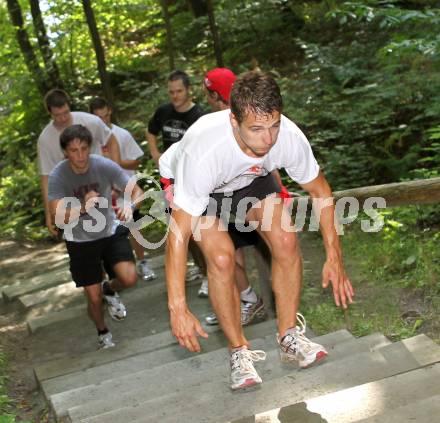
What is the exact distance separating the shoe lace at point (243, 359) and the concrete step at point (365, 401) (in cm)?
64

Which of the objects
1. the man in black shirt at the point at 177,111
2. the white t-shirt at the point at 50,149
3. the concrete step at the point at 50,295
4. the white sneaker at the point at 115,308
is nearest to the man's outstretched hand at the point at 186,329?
the white sneaker at the point at 115,308

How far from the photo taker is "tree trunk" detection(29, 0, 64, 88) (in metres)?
13.8

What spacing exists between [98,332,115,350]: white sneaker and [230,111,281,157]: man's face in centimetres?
319

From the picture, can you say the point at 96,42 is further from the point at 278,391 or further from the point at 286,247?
the point at 278,391

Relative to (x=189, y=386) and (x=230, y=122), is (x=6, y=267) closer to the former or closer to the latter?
(x=189, y=386)

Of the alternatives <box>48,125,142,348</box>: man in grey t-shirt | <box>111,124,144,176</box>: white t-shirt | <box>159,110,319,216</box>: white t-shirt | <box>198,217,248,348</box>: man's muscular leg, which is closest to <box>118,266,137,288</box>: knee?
<box>48,125,142,348</box>: man in grey t-shirt

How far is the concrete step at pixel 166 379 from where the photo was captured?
4.54m

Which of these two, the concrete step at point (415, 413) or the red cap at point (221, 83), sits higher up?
the red cap at point (221, 83)

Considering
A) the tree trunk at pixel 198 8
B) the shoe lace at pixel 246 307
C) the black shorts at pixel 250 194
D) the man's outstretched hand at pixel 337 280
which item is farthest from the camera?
the tree trunk at pixel 198 8

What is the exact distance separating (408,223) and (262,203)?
356cm

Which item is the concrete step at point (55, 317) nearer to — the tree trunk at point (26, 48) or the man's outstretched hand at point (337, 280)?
the man's outstretched hand at point (337, 280)

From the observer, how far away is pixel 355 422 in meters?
3.14

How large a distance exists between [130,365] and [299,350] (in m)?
1.90

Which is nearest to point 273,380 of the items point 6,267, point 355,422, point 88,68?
point 355,422
